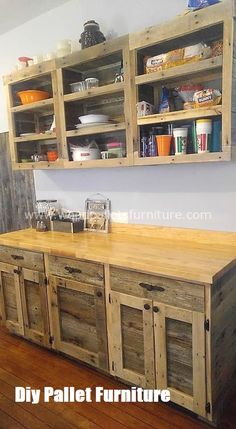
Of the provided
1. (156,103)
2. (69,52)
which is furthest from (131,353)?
(69,52)

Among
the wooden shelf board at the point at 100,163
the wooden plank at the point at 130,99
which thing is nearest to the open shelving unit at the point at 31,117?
the wooden shelf board at the point at 100,163

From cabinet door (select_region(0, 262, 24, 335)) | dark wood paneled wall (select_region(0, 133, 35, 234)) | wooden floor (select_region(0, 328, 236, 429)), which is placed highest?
dark wood paneled wall (select_region(0, 133, 35, 234))

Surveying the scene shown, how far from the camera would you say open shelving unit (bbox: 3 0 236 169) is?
157cm

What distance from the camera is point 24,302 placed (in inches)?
89.8

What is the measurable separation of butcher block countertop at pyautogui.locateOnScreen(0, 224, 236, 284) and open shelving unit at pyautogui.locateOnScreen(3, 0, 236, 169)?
52 cm

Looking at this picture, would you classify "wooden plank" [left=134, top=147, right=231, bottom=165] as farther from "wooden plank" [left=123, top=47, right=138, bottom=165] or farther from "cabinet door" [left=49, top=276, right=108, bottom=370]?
"cabinet door" [left=49, top=276, right=108, bottom=370]

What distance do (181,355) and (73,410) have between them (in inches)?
27.6

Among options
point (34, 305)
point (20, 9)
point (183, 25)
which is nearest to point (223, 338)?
point (34, 305)

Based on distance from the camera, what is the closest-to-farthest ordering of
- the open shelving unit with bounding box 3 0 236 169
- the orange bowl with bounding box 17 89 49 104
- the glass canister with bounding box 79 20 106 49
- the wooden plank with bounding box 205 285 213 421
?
the wooden plank with bounding box 205 285 213 421 → the open shelving unit with bounding box 3 0 236 169 → the glass canister with bounding box 79 20 106 49 → the orange bowl with bounding box 17 89 49 104

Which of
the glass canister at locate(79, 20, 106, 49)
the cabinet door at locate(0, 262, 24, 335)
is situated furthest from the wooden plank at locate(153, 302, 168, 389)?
the glass canister at locate(79, 20, 106, 49)

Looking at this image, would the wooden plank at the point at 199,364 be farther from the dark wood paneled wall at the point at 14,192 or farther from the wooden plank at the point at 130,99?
the dark wood paneled wall at the point at 14,192

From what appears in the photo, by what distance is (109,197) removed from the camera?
7.94ft

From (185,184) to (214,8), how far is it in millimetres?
963

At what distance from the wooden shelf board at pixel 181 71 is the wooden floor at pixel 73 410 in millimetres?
1819
